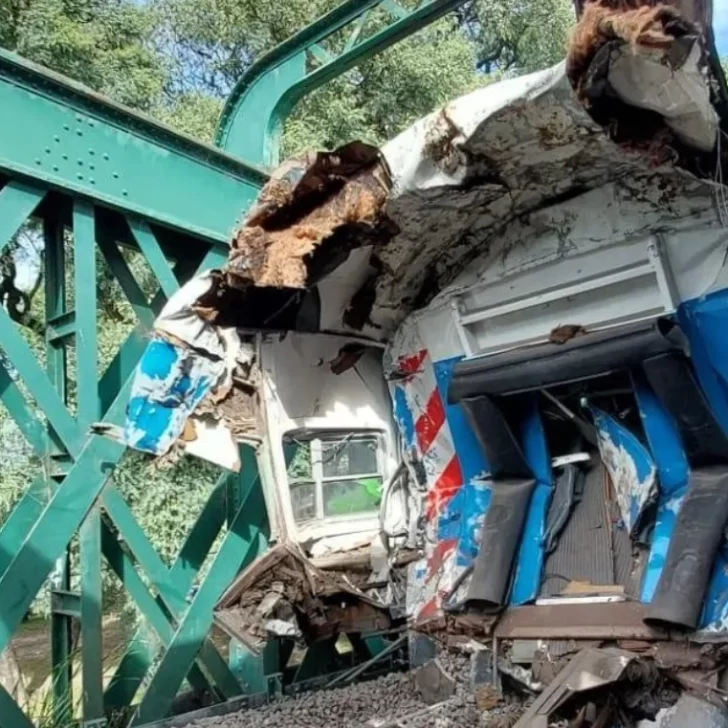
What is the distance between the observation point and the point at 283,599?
384 centimetres

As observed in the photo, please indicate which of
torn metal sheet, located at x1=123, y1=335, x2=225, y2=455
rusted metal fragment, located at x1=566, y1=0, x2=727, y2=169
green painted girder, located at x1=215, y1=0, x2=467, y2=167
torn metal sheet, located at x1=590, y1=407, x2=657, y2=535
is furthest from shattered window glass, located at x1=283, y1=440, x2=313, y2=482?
rusted metal fragment, located at x1=566, y1=0, x2=727, y2=169

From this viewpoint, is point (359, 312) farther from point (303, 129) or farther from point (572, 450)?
point (303, 129)

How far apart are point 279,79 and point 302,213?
7.00 feet

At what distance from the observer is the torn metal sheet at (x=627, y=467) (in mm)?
3408

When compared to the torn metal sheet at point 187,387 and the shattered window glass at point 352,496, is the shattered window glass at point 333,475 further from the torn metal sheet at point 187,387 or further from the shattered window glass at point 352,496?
the torn metal sheet at point 187,387

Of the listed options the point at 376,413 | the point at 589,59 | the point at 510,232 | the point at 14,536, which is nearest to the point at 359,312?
the point at 376,413

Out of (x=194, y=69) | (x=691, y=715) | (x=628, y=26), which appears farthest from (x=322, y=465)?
(x=194, y=69)

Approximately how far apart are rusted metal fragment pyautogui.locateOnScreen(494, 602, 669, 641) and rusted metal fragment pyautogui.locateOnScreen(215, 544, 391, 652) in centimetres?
85

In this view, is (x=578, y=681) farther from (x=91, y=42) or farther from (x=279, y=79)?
(x=91, y=42)

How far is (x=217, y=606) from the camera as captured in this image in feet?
12.3

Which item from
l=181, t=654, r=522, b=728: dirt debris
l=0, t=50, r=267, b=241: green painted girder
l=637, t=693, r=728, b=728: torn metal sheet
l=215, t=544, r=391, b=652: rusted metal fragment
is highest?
l=0, t=50, r=267, b=241: green painted girder

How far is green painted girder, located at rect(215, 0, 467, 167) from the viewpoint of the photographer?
16.9ft

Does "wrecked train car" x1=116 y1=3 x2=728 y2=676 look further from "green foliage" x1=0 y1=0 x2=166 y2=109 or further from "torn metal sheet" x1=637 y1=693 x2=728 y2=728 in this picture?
"green foliage" x1=0 y1=0 x2=166 y2=109

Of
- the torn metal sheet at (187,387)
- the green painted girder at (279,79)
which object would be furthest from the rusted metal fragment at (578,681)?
the green painted girder at (279,79)
